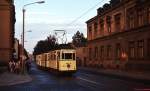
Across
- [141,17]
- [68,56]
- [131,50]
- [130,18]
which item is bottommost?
[68,56]

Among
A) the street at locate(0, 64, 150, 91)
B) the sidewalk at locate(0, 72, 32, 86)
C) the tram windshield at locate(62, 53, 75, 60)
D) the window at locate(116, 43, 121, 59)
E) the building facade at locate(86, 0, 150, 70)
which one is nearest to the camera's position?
the street at locate(0, 64, 150, 91)

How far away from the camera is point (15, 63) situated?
190ft

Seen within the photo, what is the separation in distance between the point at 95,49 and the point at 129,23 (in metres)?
23.7

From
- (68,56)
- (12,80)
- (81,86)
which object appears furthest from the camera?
(68,56)

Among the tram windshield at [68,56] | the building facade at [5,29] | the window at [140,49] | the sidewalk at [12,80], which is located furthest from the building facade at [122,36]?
the building facade at [5,29]

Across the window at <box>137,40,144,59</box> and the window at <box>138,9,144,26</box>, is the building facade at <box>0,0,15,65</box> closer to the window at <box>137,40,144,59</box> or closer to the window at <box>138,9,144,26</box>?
the window at <box>137,40,144,59</box>

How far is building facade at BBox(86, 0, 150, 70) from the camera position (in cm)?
6053

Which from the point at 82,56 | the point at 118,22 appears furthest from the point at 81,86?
the point at 82,56

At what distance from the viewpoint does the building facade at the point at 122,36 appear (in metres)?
60.5

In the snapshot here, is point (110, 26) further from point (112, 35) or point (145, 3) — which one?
point (145, 3)

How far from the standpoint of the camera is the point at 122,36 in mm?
69875

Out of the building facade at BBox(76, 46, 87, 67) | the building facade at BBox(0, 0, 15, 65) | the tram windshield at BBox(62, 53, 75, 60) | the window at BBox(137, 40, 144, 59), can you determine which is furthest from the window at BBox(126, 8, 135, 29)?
the building facade at BBox(76, 46, 87, 67)

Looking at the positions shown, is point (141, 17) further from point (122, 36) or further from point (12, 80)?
point (12, 80)

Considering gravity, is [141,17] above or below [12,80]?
above
